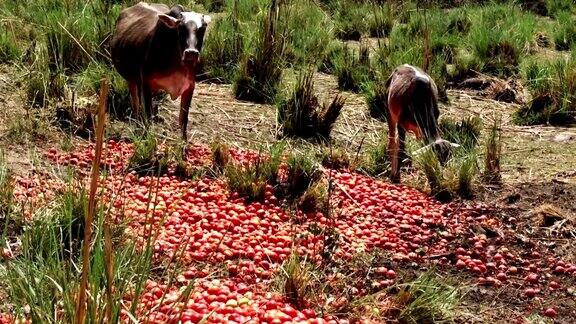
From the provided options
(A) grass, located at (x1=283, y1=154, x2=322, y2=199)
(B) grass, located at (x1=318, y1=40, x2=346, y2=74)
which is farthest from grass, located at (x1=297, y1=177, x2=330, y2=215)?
(B) grass, located at (x1=318, y1=40, x2=346, y2=74)

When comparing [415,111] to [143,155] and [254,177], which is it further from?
[143,155]

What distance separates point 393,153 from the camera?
5.92 metres

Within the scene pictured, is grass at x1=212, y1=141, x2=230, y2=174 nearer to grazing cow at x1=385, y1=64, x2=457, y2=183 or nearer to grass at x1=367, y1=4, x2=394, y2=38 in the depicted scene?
grazing cow at x1=385, y1=64, x2=457, y2=183

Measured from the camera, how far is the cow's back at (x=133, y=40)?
590 cm

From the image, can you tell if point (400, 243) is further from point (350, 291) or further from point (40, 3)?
point (40, 3)

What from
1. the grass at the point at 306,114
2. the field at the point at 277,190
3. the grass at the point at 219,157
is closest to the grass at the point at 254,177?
the field at the point at 277,190

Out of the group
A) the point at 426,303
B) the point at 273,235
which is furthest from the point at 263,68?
the point at 426,303

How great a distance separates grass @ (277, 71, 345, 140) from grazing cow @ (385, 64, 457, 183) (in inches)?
34.8

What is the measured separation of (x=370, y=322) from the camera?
3.42 m

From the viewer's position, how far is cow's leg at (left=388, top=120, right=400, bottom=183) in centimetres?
581

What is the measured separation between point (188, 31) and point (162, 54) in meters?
0.50

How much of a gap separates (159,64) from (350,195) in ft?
6.05

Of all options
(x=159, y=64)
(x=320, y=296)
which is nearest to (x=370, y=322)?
(x=320, y=296)

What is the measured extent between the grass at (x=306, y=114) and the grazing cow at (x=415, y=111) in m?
0.88
